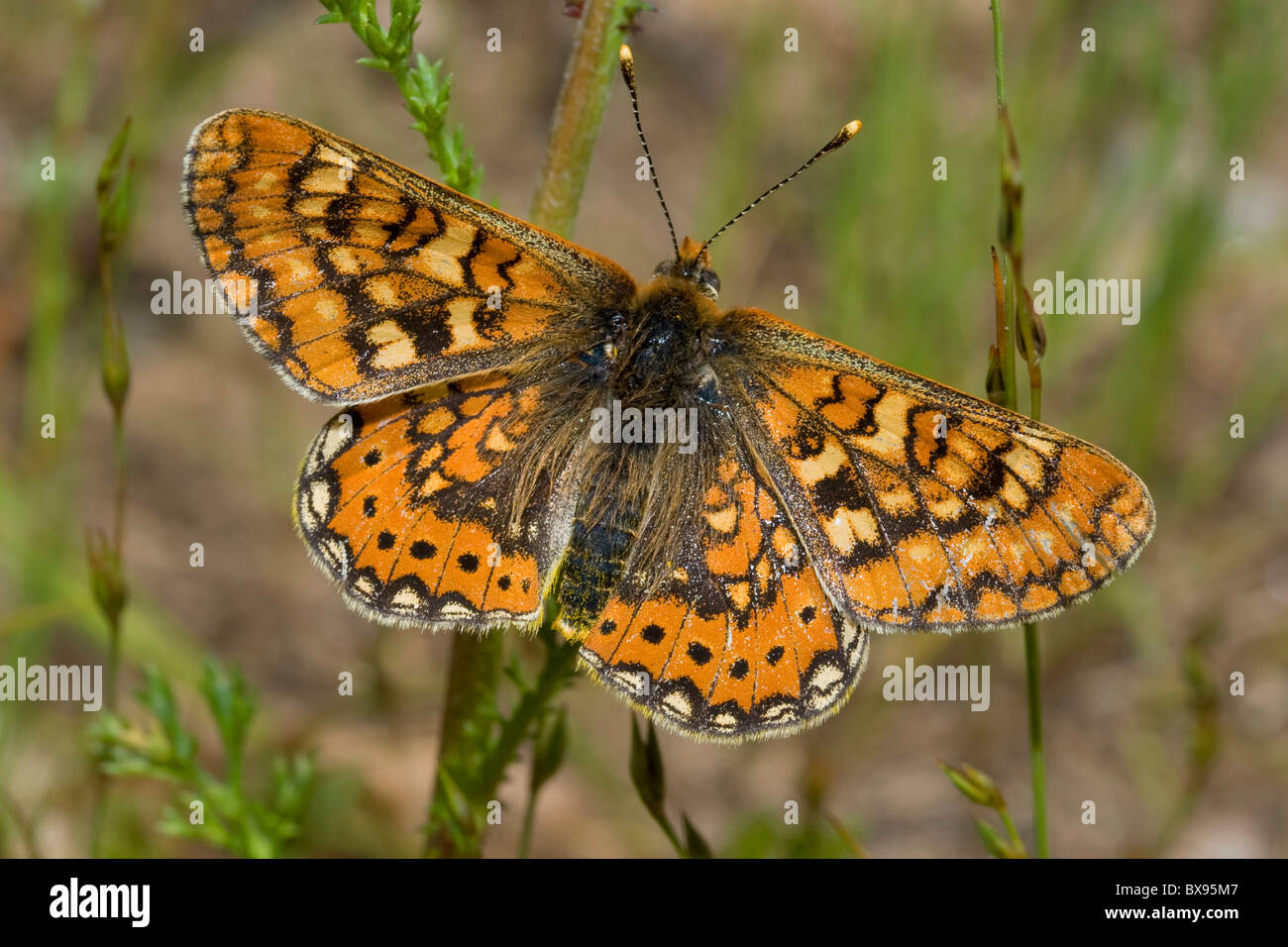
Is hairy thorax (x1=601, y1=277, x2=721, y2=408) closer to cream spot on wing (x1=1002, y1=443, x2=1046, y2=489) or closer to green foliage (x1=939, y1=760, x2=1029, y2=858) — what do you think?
cream spot on wing (x1=1002, y1=443, x2=1046, y2=489)

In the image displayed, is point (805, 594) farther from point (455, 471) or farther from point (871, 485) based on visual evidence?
point (455, 471)

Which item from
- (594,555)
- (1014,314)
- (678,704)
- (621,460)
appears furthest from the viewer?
(621,460)

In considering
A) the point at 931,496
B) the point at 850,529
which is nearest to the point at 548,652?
the point at 850,529

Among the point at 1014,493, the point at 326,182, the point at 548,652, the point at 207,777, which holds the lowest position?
the point at 207,777

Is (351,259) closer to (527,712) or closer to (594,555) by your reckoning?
→ (594,555)

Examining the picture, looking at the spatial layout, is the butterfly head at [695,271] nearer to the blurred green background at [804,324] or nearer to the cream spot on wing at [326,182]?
the cream spot on wing at [326,182]

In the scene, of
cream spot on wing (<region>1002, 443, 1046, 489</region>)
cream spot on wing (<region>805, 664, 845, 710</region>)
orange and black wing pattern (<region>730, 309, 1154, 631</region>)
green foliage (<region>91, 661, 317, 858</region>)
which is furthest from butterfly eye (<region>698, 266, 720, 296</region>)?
green foliage (<region>91, 661, 317, 858</region>)

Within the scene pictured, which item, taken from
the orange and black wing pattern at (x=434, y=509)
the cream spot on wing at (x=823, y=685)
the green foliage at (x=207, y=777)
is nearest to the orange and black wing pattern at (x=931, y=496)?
the cream spot on wing at (x=823, y=685)
